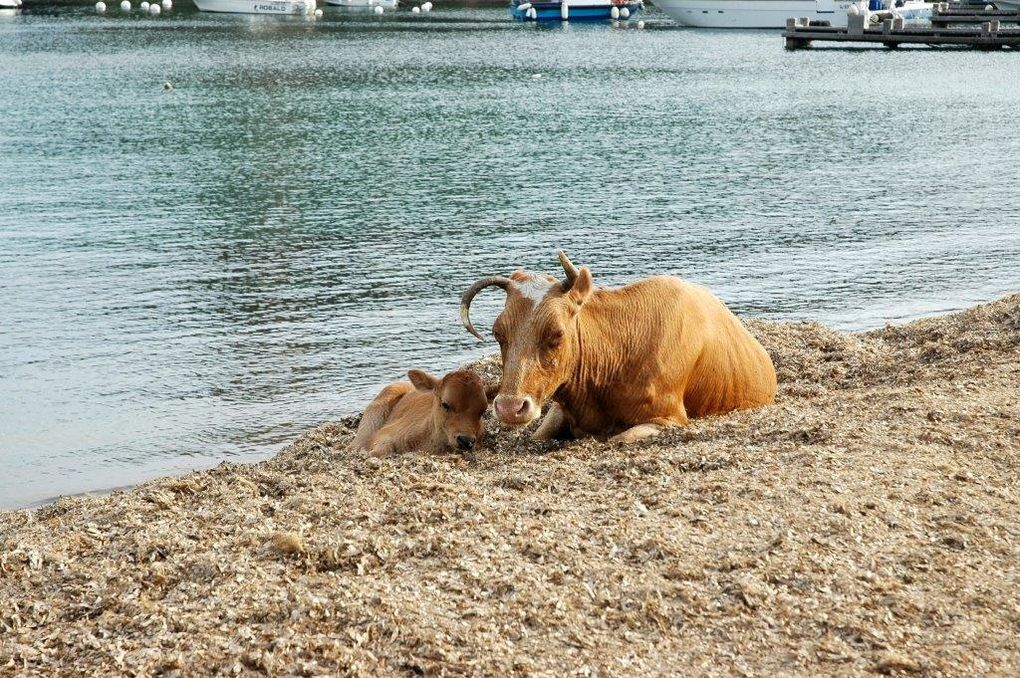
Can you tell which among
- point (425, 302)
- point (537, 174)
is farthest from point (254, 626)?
point (537, 174)

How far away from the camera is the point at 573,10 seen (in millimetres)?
129000

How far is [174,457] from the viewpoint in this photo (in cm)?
1409

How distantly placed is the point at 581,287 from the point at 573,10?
123 metres

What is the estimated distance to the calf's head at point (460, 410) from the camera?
10.8m

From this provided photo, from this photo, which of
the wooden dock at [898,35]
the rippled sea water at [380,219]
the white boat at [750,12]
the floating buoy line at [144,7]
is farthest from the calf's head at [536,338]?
the floating buoy line at [144,7]

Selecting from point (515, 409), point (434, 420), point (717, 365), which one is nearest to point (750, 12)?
point (717, 365)

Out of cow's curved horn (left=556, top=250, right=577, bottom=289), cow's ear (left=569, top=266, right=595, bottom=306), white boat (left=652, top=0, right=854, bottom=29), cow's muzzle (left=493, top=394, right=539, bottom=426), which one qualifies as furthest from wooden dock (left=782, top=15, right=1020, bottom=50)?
cow's muzzle (left=493, top=394, right=539, bottom=426)

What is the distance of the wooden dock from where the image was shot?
78.9m

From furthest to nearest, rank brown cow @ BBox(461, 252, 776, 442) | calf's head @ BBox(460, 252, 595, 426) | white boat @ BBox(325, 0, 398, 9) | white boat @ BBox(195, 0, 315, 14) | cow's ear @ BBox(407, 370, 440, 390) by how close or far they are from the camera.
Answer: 1. white boat @ BBox(325, 0, 398, 9)
2. white boat @ BBox(195, 0, 315, 14)
3. cow's ear @ BBox(407, 370, 440, 390)
4. brown cow @ BBox(461, 252, 776, 442)
5. calf's head @ BBox(460, 252, 595, 426)

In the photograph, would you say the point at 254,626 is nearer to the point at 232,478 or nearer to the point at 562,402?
the point at 232,478

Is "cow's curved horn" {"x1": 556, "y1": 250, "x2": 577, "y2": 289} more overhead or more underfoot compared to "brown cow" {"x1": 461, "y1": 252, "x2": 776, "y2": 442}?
more overhead

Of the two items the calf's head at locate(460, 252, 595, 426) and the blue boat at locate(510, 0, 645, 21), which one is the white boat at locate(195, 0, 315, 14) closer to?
the blue boat at locate(510, 0, 645, 21)

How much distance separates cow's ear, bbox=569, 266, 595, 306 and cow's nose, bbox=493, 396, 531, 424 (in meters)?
1.08

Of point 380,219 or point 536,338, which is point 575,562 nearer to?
point 536,338
